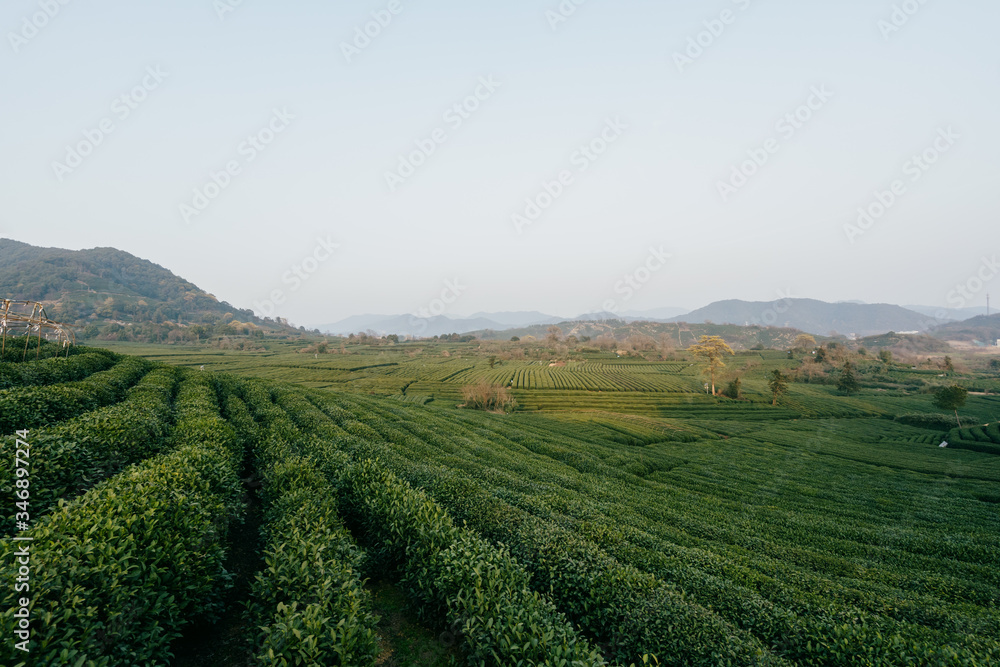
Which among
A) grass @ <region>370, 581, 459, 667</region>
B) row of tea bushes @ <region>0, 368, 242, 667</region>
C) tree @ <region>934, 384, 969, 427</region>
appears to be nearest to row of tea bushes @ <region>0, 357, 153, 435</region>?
row of tea bushes @ <region>0, 368, 242, 667</region>

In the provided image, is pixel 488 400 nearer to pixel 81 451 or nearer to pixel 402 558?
pixel 402 558

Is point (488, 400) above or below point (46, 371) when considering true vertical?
below

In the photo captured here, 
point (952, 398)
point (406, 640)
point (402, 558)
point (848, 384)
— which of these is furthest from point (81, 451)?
point (848, 384)

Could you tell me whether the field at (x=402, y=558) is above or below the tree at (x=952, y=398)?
above

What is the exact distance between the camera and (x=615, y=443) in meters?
50.6

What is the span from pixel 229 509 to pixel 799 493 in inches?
1642

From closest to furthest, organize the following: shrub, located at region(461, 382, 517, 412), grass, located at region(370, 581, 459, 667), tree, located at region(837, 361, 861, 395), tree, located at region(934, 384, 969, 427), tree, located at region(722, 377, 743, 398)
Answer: grass, located at region(370, 581, 459, 667)
tree, located at region(934, 384, 969, 427)
shrub, located at region(461, 382, 517, 412)
tree, located at region(722, 377, 743, 398)
tree, located at region(837, 361, 861, 395)

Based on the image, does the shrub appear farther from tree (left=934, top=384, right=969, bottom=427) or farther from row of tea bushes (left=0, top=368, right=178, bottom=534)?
tree (left=934, top=384, right=969, bottom=427)

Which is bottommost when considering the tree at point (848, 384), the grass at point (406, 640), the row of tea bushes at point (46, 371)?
the tree at point (848, 384)

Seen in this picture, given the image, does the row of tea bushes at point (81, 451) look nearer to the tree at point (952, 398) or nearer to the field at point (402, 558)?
the field at point (402, 558)

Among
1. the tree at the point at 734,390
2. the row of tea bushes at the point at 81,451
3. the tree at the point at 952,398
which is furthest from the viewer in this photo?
the tree at the point at 734,390

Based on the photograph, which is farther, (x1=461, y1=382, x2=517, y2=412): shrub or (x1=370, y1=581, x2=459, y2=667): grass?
(x1=461, y1=382, x2=517, y2=412): shrub

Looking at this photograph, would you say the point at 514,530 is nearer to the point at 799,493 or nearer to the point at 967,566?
the point at 967,566

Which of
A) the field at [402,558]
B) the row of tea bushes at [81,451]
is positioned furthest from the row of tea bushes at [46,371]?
the row of tea bushes at [81,451]
